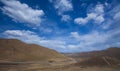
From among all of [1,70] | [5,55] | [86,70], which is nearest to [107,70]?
[86,70]

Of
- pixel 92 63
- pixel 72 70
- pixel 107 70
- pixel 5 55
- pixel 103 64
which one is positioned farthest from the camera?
pixel 5 55

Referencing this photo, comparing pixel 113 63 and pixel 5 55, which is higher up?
pixel 5 55

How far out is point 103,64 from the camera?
88.8 feet

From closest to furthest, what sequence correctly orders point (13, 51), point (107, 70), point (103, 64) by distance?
point (107, 70) → point (103, 64) → point (13, 51)

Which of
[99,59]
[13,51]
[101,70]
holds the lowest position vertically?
[101,70]

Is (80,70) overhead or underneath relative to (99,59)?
underneath

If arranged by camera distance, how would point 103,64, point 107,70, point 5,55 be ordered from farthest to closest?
point 5,55 < point 103,64 < point 107,70

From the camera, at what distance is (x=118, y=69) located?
75.8ft

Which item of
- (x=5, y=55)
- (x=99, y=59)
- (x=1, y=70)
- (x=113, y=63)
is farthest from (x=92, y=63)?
(x=5, y=55)

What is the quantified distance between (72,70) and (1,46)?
5593 centimetres

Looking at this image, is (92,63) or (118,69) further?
(92,63)

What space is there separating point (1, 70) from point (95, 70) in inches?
797

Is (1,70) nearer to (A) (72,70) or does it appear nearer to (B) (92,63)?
(A) (72,70)

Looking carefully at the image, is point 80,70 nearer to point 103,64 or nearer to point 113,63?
point 103,64
